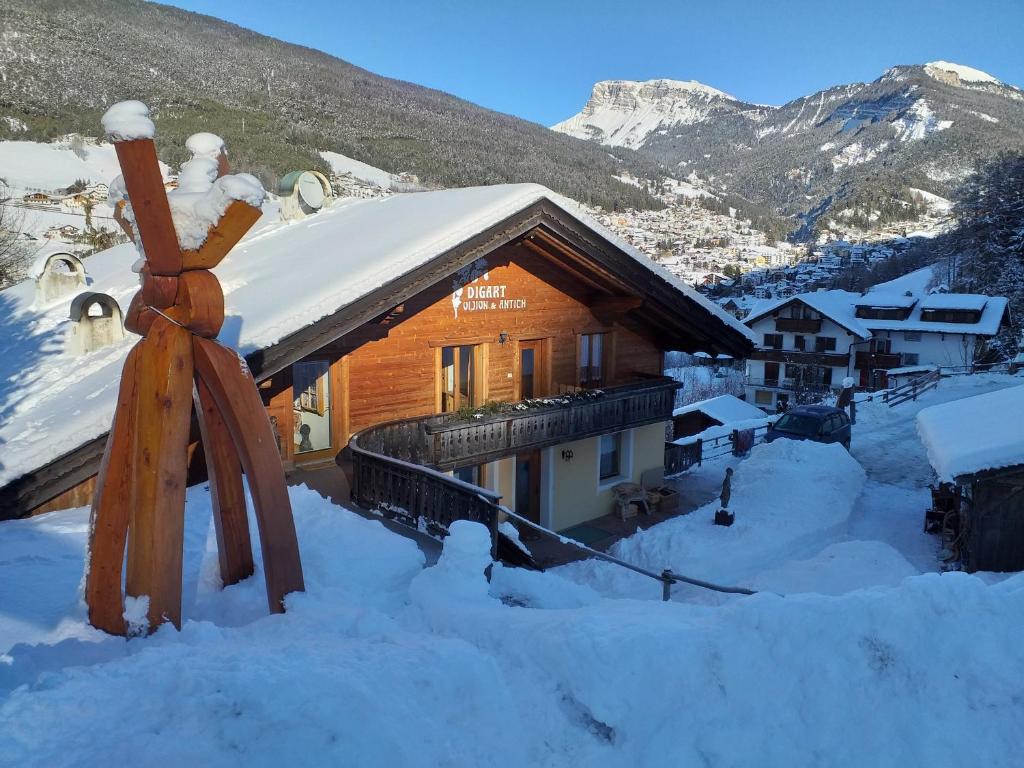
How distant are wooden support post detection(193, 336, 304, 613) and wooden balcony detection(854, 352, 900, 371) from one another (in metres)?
61.2

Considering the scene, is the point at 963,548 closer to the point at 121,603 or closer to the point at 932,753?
the point at 932,753

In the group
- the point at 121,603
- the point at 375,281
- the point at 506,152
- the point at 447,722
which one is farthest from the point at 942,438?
the point at 506,152

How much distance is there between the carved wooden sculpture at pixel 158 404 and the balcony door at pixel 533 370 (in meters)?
10.6

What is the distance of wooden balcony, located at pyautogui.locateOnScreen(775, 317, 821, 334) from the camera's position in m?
57.4

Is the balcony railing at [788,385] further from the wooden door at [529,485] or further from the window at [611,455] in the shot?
the wooden door at [529,485]

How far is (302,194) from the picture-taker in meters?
18.0

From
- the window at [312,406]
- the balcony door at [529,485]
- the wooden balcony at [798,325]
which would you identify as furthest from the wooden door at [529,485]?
the wooden balcony at [798,325]

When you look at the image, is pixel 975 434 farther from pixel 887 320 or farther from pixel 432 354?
pixel 887 320

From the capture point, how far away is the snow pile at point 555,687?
3.15m

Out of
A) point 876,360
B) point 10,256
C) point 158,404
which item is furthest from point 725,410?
point 158,404

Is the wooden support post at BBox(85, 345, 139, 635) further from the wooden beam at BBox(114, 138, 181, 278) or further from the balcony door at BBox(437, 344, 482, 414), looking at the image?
the balcony door at BBox(437, 344, 482, 414)

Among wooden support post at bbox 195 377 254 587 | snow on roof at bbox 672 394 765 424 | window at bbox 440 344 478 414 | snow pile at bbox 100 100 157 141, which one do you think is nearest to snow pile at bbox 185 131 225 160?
snow pile at bbox 100 100 157 141

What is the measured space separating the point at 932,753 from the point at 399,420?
9.42 metres

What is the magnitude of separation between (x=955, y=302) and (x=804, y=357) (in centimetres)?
1141
